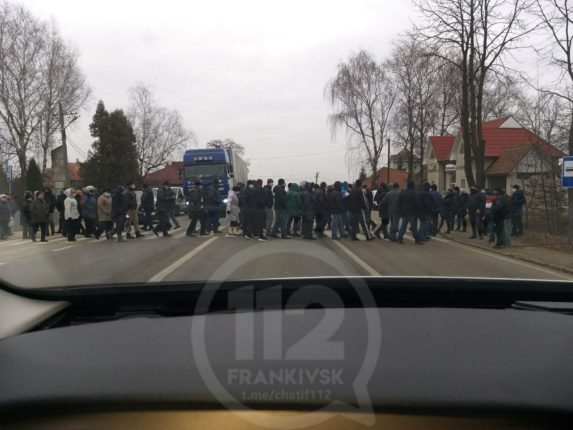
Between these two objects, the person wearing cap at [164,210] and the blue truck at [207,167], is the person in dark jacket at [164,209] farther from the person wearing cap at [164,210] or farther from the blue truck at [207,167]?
the blue truck at [207,167]

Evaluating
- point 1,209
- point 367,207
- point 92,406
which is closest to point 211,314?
point 92,406

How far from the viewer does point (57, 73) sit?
151 ft

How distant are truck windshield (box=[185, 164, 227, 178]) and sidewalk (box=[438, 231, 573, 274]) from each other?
14.4 metres

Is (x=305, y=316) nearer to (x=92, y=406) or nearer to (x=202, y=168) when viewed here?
(x=92, y=406)

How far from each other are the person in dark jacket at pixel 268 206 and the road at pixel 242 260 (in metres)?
1.39

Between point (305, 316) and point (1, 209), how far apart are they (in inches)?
576

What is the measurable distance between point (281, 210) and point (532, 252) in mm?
7614

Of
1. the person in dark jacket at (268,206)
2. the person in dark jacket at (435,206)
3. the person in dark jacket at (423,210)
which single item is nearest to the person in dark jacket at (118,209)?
the person in dark jacket at (268,206)

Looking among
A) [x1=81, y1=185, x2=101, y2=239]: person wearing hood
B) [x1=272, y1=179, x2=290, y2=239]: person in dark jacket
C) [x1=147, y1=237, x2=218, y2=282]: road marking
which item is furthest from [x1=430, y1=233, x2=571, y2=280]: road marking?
[x1=81, y1=185, x2=101, y2=239]: person wearing hood

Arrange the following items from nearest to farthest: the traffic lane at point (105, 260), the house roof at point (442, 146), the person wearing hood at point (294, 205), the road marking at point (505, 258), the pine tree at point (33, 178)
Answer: the traffic lane at point (105, 260), the road marking at point (505, 258), the person wearing hood at point (294, 205), the pine tree at point (33, 178), the house roof at point (442, 146)

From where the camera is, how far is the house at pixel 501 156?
79.5 ft

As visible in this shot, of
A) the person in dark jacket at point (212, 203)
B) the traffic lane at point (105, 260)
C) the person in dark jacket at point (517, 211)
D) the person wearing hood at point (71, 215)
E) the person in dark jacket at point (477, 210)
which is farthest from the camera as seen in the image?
the person in dark jacket at point (517, 211)

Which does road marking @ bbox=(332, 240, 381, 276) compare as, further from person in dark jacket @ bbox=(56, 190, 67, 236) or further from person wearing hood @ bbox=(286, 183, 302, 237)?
person in dark jacket @ bbox=(56, 190, 67, 236)

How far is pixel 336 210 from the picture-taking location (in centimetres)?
1827
